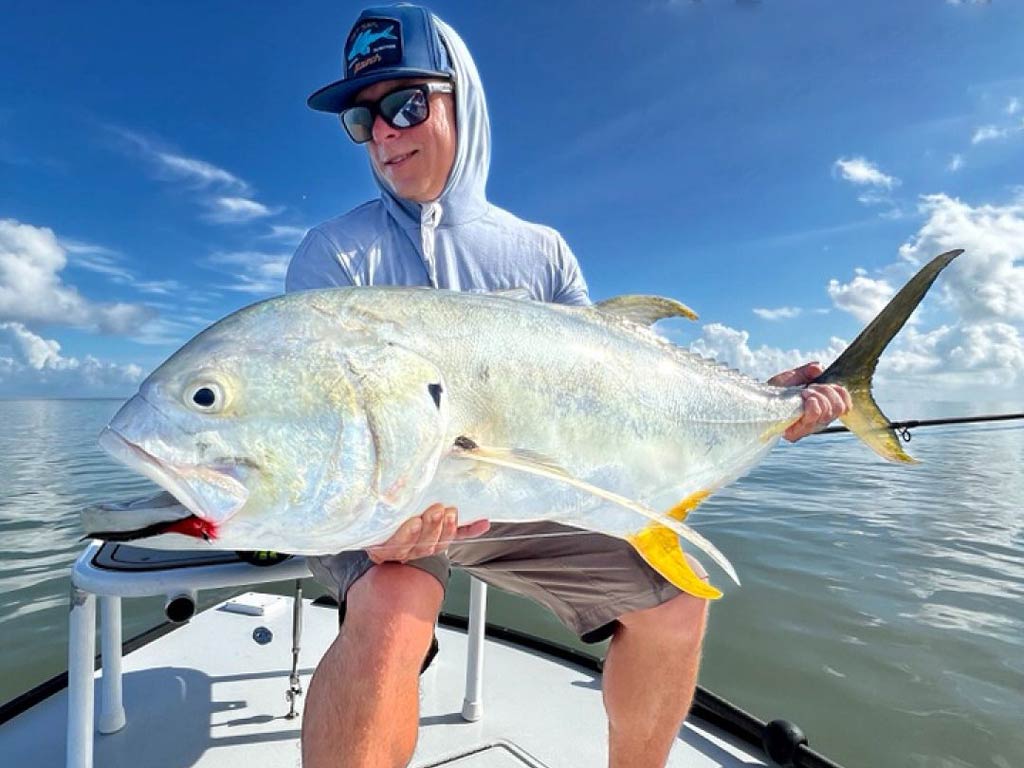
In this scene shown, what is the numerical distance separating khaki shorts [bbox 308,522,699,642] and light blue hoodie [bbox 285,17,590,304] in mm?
837

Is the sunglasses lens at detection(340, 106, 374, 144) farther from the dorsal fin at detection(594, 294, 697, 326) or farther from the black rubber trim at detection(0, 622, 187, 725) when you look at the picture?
the black rubber trim at detection(0, 622, 187, 725)

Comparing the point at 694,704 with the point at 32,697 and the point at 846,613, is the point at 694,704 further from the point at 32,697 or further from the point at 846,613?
the point at 846,613

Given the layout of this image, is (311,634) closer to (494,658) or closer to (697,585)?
(494,658)

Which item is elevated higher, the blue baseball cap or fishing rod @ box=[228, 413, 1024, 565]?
the blue baseball cap

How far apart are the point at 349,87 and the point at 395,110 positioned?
0.53 feet

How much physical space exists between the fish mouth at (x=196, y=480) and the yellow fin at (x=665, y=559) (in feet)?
3.05

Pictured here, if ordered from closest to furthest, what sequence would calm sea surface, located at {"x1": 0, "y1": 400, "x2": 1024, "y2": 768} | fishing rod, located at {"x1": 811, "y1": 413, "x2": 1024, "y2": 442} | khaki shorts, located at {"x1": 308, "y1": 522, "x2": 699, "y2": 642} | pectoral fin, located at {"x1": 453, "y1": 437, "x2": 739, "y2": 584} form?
pectoral fin, located at {"x1": 453, "y1": 437, "x2": 739, "y2": 584} → khaki shorts, located at {"x1": 308, "y1": 522, "x2": 699, "y2": 642} → fishing rod, located at {"x1": 811, "y1": 413, "x2": 1024, "y2": 442} → calm sea surface, located at {"x1": 0, "y1": 400, "x2": 1024, "y2": 768}

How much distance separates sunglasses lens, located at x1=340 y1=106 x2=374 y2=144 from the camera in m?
2.10

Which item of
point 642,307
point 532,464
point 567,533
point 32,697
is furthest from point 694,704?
point 32,697

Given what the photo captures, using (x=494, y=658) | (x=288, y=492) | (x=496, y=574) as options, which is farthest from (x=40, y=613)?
(x=288, y=492)

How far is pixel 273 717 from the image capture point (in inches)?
94.9

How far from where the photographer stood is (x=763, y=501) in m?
9.06

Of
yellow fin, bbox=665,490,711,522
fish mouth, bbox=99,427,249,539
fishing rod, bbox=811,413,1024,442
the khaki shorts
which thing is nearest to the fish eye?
fish mouth, bbox=99,427,249,539

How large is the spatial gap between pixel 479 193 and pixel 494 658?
2190 millimetres
